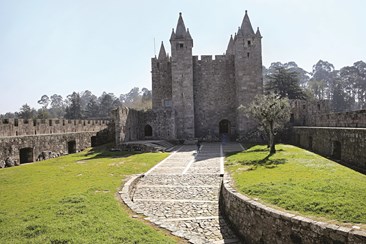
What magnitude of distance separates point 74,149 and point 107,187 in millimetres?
14041

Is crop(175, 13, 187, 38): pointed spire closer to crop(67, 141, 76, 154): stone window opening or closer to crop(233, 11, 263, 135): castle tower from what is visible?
crop(233, 11, 263, 135): castle tower

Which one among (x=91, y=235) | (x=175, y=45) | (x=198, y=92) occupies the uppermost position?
(x=175, y=45)

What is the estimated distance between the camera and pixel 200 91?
99.6ft

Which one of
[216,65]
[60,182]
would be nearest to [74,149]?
[60,182]

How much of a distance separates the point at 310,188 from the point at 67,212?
20.8 ft

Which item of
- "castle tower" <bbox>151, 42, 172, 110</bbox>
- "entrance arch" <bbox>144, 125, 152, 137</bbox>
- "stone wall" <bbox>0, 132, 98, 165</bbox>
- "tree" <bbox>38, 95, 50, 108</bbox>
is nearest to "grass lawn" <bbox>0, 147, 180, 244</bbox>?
"stone wall" <bbox>0, 132, 98, 165</bbox>

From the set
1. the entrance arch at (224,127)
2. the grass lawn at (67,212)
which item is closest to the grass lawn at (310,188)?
the grass lawn at (67,212)

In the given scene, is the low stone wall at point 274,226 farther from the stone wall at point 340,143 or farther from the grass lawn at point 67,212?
the stone wall at point 340,143

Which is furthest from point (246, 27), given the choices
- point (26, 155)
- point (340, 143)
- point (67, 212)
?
point (67, 212)

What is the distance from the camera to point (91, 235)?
6.05m

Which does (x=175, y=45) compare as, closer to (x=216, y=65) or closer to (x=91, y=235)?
(x=216, y=65)

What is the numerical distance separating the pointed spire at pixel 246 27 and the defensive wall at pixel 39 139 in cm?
1744

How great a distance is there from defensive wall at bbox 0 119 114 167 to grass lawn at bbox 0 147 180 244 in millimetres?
4446

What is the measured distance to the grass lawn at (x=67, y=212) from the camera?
601cm
